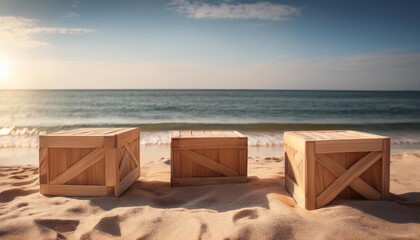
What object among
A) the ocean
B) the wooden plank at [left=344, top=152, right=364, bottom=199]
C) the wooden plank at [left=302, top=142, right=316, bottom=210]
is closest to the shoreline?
the ocean

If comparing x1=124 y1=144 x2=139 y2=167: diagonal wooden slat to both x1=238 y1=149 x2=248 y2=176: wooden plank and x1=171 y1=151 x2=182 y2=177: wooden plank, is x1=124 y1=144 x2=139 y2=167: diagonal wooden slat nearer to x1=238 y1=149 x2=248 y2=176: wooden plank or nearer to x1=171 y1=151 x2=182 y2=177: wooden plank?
x1=171 y1=151 x2=182 y2=177: wooden plank

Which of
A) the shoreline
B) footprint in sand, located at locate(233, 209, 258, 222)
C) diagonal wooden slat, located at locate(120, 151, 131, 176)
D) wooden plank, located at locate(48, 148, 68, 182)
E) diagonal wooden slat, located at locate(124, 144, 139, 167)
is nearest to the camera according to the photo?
footprint in sand, located at locate(233, 209, 258, 222)

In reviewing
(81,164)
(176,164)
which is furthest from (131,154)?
(81,164)

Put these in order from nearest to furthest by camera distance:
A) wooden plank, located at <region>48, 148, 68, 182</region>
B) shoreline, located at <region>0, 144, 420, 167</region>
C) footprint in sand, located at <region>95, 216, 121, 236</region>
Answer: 1. footprint in sand, located at <region>95, 216, 121, 236</region>
2. wooden plank, located at <region>48, 148, 68, 182</region>
3. shoreline, located at <region>0, 144, 420, 167</region>

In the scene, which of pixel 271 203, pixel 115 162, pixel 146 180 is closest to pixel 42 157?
pixel 115 162

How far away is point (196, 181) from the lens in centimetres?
507

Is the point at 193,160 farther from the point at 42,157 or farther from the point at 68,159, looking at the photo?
the point at 42,157

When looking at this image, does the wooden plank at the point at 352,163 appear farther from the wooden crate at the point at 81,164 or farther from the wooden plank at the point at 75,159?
the wooden plank at the point at 75,159

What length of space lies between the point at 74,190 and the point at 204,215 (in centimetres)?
195

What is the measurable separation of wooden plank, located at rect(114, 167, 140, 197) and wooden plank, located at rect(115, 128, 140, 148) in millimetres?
523

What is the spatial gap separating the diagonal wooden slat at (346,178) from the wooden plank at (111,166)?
261cm

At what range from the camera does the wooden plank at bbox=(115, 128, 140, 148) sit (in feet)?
15.3

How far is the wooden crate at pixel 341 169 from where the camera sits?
4012 mm

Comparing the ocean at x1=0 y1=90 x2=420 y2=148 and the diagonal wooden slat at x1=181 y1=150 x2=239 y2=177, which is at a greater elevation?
the diagonal wooden slat at x1=181 y1=150 x2=239 y2=177
